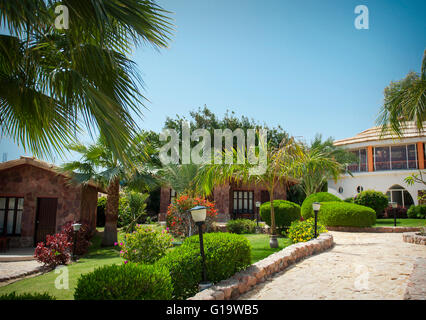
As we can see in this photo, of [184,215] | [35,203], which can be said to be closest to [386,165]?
[184,215]

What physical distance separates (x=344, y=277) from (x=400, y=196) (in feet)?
79.3

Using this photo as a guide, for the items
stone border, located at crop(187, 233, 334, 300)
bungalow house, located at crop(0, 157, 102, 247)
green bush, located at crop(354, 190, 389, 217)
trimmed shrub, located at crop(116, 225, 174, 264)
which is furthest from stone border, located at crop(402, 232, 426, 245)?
bungalow house, located at crop(0, 157, 102, 247)

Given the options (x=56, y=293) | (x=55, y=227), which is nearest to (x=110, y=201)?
(x=55, y=227)

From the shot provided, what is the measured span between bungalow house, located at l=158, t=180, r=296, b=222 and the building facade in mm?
8885

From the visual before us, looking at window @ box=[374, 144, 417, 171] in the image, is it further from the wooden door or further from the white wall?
the wooden door

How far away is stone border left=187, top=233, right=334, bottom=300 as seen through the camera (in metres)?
4.29

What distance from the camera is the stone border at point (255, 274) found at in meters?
4.29

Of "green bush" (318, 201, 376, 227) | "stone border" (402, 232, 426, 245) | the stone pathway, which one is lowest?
the stone pathway

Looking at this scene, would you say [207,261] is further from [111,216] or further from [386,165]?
[386,165]

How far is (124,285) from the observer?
3.30 metres

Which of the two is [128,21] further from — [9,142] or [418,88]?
[418,88]

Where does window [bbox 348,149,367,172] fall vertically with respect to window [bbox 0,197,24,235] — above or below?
above

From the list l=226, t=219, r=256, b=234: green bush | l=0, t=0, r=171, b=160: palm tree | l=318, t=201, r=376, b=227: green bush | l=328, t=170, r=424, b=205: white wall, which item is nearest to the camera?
l=0, t=0, r=171, b=160: palm tree

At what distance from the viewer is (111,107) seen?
2879mm
